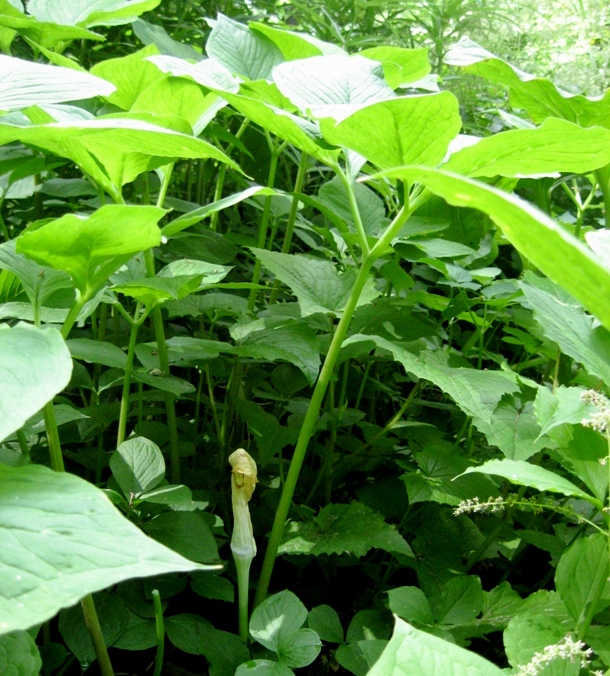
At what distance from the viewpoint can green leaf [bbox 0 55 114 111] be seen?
42 cm

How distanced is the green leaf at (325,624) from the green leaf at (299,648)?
2.3 inches

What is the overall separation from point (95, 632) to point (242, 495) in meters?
0.15

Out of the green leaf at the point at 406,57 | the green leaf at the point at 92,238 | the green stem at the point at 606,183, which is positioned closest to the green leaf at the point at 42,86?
the green leaf at the point at 92,238

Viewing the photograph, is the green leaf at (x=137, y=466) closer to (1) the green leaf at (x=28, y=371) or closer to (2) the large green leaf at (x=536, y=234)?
(1) the green leaf at (x=28, y=371)

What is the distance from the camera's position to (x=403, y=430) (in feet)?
2.48

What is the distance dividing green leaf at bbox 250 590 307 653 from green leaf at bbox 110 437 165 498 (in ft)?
0.46

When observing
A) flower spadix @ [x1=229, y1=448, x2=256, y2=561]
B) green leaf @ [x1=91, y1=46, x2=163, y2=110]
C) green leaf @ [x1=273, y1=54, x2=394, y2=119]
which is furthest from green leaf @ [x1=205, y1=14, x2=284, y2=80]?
flower spadix @ [x1=229, y1=448, x2=256, y2=561]

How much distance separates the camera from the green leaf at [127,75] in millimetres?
649

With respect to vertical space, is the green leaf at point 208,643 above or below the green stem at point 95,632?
below

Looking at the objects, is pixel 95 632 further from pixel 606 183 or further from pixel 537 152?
pixel 606 183

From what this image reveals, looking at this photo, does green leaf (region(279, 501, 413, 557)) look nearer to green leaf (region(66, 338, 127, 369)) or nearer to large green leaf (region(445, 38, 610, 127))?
green leaf (region(66, 338, 127, 369))

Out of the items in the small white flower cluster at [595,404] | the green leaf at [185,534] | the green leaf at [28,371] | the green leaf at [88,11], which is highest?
the green leaf at [88,11]

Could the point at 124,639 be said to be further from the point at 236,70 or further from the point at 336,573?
the point at 236,70

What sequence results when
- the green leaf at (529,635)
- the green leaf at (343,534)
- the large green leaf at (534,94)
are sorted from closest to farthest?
1. the green leaf at (529,635)
2. the green leaf at (343,534)
3. the large green leaf at (534,94)
